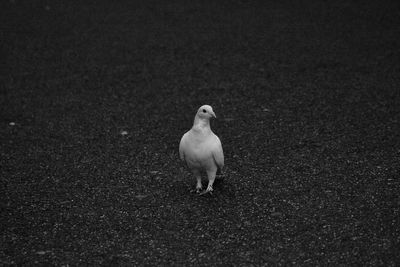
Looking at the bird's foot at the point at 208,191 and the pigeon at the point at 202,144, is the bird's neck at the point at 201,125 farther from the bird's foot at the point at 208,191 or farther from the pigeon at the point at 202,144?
the bird's foot at the point at 208,191

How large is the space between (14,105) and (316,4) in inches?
381

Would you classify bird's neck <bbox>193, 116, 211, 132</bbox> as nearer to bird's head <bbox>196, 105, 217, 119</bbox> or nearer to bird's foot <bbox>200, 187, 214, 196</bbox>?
bird's head <bbox>196, 105, 217, 119</bbox>

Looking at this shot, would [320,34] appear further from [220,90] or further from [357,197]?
[357,197]

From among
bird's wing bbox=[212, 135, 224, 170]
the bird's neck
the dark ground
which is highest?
the bird's neck

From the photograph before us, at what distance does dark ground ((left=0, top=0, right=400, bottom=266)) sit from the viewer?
14.4ft

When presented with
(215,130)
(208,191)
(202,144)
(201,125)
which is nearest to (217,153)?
(202,144)

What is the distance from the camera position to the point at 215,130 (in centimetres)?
707

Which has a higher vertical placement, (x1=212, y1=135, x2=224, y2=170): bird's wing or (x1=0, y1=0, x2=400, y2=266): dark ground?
(x1=212, y1=135, x2=224, y2=170): bird's wing

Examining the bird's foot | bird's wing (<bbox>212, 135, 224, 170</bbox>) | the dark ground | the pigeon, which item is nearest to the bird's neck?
the pigeon

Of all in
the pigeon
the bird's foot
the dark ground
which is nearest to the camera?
the dark ground

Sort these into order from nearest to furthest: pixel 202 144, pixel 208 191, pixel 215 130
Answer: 1. pixel 202 144
2. pixel 208 191
3. pixel 215 130

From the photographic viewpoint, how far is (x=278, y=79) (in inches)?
354

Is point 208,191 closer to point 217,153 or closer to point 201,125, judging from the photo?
point 217,153

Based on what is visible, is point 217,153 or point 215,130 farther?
point 215,130
